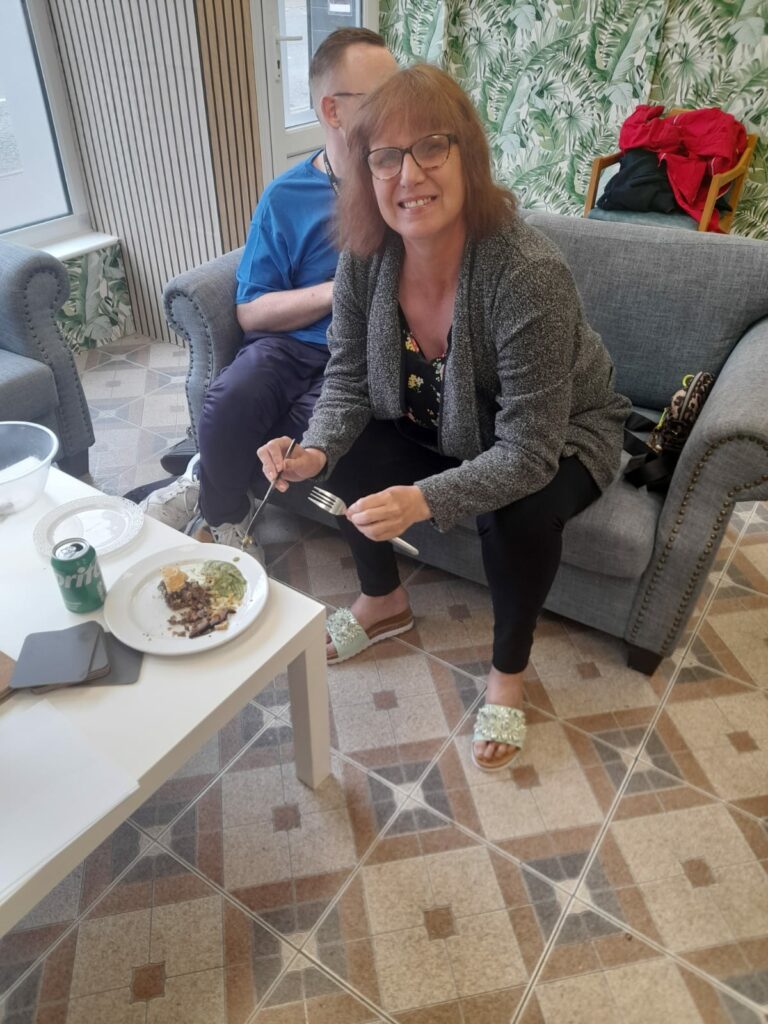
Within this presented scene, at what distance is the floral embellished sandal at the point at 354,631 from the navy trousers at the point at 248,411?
1.19ft

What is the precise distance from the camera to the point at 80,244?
111 inches

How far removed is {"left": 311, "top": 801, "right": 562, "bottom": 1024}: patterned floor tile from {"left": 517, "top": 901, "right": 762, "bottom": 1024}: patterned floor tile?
0.03m

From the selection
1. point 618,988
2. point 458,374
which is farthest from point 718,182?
point 618,988

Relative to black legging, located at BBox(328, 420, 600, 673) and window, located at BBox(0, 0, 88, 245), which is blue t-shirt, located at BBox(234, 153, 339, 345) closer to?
black legging, located at BBox(328, 420, 600, 673)

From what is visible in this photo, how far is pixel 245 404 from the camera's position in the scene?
1.63 m

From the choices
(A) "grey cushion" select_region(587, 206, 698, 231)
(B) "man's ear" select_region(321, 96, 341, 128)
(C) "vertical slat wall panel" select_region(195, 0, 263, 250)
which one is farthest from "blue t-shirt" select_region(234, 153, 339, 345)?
(A) "grey cushion" select_region(587, 206, 698, 231)

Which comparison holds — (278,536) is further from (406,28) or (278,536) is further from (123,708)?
(406,28)

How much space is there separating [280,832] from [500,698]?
1.59 feet

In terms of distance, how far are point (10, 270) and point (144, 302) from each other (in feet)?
3.73

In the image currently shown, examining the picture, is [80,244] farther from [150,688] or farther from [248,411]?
[150,688]

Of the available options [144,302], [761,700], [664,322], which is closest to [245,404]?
[664,322]

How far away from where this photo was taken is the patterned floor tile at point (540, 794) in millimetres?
1271

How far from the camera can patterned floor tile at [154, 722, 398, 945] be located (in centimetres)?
120

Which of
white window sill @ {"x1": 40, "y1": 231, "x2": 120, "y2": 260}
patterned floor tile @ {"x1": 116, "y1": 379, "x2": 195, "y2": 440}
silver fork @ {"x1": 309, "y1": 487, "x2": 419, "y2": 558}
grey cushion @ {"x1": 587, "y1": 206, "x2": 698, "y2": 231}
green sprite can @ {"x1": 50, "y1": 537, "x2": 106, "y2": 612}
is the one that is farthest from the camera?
grey cushion @ {"x1": 587, "y1": 206, "x2": 698, "y2": 231}
